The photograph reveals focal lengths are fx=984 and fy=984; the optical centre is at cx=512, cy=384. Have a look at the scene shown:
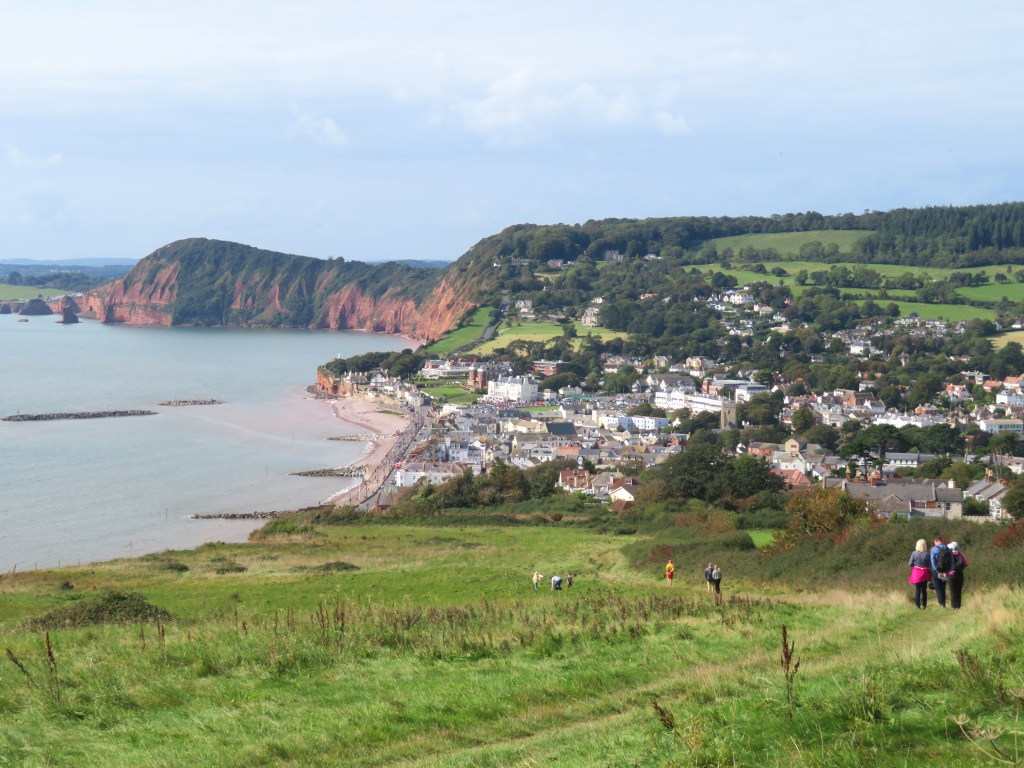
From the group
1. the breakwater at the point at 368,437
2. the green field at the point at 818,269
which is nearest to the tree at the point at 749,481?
the breakwater at the point at 368,437

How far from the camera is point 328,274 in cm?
18562

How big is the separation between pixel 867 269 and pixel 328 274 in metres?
108

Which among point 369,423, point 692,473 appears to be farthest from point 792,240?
point 692,473

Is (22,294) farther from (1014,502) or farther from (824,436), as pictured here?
(1014,502)

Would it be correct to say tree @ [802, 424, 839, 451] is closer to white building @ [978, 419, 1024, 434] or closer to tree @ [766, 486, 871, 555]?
white building @ [978, 419, 1024, 434]

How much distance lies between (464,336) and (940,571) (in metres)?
98.0

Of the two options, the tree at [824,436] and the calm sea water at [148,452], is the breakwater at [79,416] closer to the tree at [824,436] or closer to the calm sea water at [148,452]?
the calm sea water at [148,452]

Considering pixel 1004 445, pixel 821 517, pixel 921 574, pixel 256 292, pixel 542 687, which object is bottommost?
pixel 1004 445

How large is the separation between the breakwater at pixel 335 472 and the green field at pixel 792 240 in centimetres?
9196

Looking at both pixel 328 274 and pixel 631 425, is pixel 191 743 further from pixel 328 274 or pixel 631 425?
pixel 328 274

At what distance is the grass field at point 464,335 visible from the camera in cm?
10188

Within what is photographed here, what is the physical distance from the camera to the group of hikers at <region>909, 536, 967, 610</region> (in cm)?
850

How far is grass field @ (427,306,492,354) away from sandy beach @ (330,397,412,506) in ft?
79.9

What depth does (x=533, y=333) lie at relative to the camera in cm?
9894
